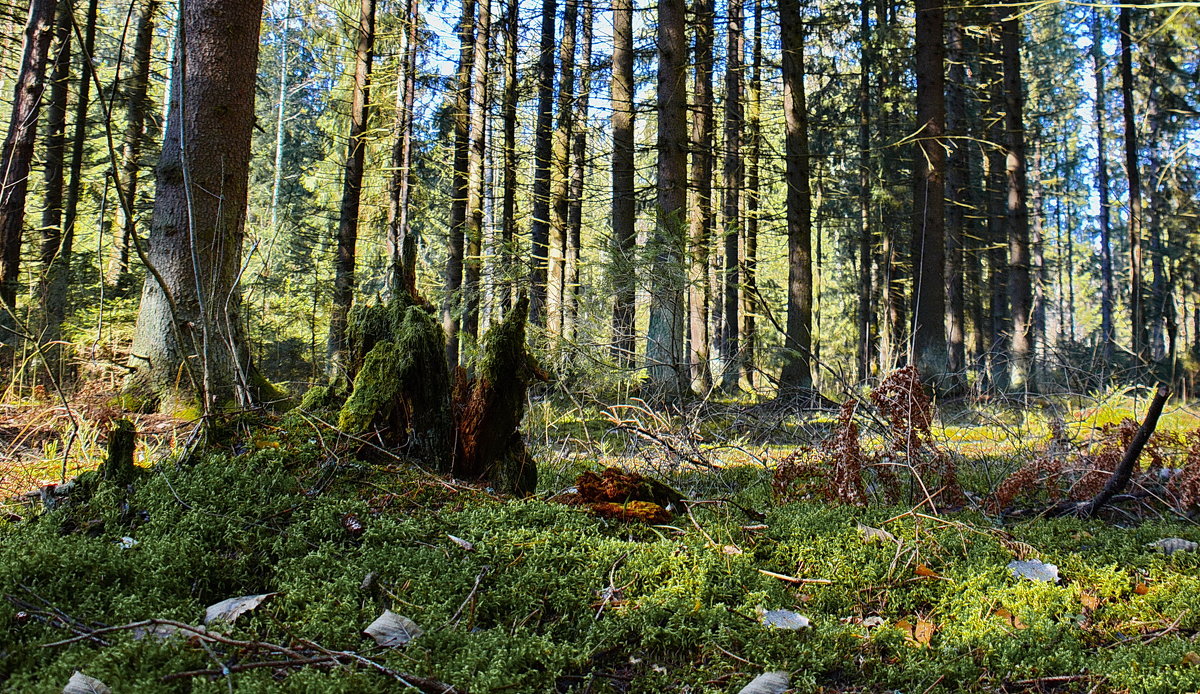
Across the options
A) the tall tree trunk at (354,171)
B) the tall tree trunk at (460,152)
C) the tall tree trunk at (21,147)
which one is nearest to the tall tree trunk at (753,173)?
the tall tree trunk at (460,152)

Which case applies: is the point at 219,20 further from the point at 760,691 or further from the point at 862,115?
the point at 862,115

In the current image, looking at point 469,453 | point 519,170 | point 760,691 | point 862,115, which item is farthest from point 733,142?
point 760,691

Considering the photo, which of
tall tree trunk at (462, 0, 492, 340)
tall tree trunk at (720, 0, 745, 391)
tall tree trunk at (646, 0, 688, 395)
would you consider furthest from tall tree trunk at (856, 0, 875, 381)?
tall tree trunk at (462, 0, 492, 340)

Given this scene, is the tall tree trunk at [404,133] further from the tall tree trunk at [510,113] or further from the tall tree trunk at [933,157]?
the tall tree trunk at [933,157]

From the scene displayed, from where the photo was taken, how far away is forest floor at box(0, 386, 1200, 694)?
5.73 feet

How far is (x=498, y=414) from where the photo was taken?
3.42 meters

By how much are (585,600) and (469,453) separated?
51.8 inches

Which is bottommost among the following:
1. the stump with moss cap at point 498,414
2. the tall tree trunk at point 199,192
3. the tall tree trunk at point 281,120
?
the stump with moss cap at point 498,414

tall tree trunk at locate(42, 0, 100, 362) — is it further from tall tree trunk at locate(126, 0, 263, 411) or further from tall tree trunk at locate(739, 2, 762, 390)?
tall tree trunk at locate(739, 2, 762, 390)

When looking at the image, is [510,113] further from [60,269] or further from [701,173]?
[60,269]

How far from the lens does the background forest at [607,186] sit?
692cm

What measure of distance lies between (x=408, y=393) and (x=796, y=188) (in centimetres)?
984

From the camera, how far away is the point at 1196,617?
7.68ft

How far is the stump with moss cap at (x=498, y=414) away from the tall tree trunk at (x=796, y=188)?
8265mm
